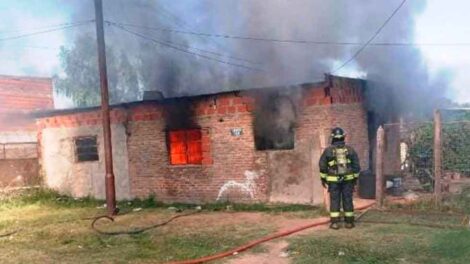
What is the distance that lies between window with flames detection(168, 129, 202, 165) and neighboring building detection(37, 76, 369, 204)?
1.1 inches

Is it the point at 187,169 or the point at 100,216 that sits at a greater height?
the point at 187,169

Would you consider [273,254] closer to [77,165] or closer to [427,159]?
[427,159]

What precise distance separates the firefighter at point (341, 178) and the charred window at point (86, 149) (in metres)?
8.21

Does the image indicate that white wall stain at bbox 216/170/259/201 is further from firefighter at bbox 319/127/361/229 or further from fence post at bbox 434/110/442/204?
fence post at bbox 434/110/442/204

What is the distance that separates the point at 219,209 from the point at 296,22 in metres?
5.69

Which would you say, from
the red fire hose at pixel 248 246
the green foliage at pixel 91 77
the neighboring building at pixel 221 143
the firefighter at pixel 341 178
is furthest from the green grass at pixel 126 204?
the green foliage at pixel 91 77

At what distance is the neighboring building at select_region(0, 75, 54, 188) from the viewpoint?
14.1m

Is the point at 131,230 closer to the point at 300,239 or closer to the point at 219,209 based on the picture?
the point at 219,209

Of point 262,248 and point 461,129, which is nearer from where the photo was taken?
point 262,248

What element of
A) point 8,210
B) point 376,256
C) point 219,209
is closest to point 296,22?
point 219,209

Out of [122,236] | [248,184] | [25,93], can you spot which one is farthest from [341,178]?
[25,93]

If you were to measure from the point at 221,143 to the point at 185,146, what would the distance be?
1218mm

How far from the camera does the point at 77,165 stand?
1370 centimetres

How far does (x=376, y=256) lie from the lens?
5867 millimetres
